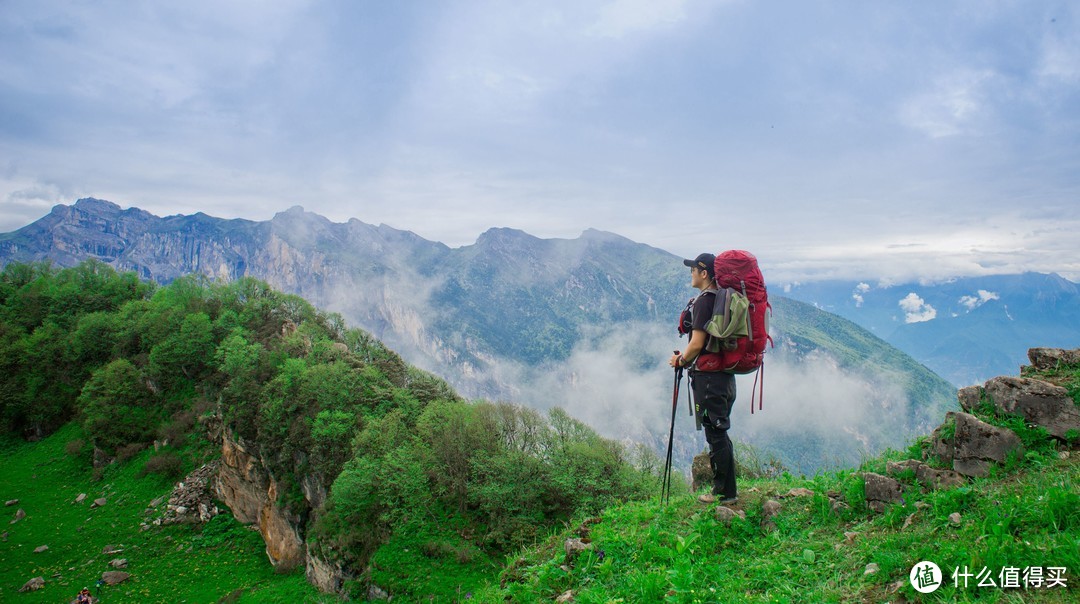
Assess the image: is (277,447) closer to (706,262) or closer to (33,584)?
(33,584)

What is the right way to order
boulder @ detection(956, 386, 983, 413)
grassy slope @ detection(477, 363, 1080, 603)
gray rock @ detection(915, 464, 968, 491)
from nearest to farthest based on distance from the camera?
grassy slope @ detection(477, 363, 1080, 603) < gray rock @ detection(915, 464, 968, 491) < boulder @ detection(956, 386, 983, 413)

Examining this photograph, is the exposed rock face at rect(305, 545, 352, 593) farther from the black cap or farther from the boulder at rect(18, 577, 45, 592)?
the black cap

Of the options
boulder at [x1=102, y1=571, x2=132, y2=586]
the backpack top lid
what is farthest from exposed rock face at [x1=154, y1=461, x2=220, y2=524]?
the backpack top lid

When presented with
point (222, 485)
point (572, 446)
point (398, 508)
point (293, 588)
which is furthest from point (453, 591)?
point (222, 485)

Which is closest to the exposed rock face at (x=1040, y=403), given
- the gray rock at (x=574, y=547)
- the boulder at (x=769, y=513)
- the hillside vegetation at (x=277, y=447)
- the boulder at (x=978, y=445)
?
the boulder at (x=978, y=445)

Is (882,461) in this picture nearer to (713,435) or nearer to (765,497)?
(765,497)

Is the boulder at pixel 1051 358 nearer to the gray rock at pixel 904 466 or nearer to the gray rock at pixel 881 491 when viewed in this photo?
the gray rock at pixel 904 466

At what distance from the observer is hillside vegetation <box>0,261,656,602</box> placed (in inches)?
880

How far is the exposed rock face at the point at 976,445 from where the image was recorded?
5.28m

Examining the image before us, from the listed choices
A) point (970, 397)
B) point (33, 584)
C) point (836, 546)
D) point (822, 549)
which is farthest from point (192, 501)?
point (970, 397)

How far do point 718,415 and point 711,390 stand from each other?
0.39 m

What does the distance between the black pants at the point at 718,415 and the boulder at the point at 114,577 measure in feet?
119

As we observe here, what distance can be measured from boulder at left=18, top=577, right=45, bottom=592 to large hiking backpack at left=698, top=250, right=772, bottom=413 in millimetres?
39094

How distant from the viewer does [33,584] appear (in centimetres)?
2491
